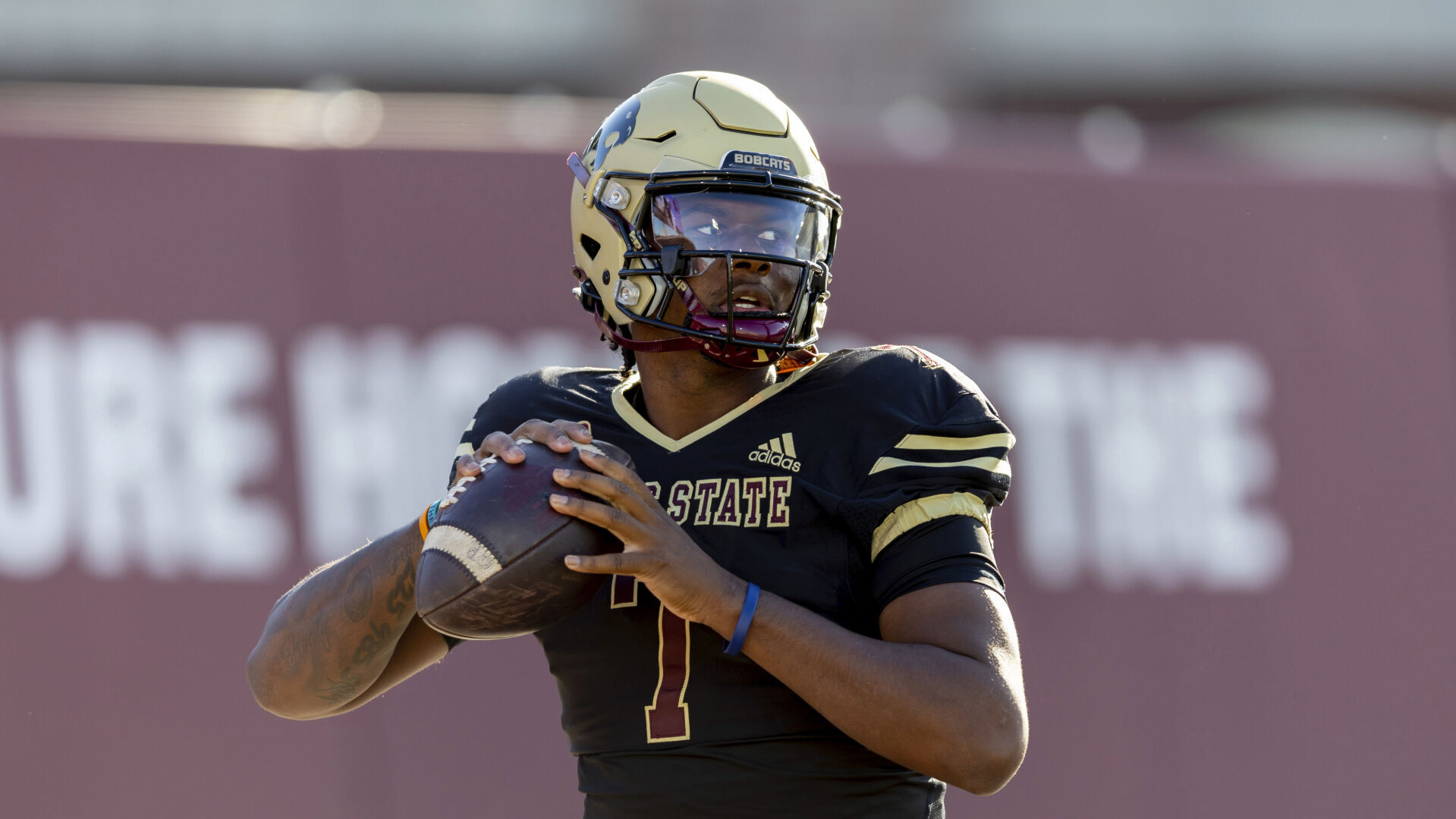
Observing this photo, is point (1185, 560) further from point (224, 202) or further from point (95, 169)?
point (95, 169)

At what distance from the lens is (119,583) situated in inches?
166

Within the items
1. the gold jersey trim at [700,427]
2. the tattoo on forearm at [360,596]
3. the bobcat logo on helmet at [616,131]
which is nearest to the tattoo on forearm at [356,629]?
the tattoo on forearm at [360,596]

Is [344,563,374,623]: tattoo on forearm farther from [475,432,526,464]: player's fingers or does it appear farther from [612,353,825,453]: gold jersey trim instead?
[612,353,825,453]: gold jersey trim

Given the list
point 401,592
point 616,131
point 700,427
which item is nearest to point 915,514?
point 700,427

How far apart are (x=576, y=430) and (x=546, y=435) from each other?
0.13ft

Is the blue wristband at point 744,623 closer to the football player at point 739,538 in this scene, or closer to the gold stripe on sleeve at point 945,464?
the football player at point 739,538

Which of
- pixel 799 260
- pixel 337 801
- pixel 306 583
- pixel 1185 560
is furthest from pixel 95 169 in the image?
pixel 1185 560

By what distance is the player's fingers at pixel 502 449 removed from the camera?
190 cm

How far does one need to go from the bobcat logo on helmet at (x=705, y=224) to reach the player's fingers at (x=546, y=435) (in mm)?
276

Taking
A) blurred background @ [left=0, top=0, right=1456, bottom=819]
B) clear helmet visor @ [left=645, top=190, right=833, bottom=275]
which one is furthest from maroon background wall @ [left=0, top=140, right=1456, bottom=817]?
clear helmet visor @ [left=645, top=190, right=833, bottom=275]

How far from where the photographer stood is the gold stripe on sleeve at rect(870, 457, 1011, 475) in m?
2.00

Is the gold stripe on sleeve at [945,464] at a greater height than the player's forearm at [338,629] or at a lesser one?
greater

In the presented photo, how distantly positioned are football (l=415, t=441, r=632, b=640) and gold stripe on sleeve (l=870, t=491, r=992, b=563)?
34 centimetres

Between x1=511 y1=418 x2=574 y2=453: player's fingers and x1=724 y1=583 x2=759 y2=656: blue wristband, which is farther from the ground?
x1=511 y1=418 x2=574 y2=453: player's fingers
